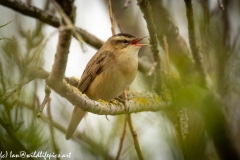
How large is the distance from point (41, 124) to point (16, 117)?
0.24 meters

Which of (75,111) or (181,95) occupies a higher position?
(75,111)

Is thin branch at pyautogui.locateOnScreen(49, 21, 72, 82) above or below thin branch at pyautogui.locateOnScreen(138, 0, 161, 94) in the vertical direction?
below

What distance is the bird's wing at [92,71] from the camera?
15.1 feet

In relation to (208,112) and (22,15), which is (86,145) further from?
(22,15)

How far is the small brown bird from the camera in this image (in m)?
4.43

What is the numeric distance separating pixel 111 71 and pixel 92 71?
0.28 m

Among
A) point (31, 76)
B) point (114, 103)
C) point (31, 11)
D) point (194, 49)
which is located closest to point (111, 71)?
point (114, 103)

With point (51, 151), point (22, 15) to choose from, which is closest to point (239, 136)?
point (51, 151)

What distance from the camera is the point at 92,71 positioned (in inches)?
185

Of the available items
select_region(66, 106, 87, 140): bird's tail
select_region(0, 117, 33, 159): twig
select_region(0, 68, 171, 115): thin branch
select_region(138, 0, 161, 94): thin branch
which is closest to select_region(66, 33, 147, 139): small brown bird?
select_region(66, 106, 87, 140): bird's tail

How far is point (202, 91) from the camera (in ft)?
7.89

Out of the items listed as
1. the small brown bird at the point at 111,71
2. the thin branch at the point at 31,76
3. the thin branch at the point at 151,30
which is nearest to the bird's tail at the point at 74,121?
the small brown bird at the point at 111,71

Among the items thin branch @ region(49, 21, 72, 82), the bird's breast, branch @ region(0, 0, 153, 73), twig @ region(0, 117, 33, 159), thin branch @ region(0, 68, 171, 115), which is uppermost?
branch @ region(0, 0, 153, 73)

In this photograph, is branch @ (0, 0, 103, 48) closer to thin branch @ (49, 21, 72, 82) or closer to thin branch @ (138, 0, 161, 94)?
thin branch @ (138, 0, 161, 94)
